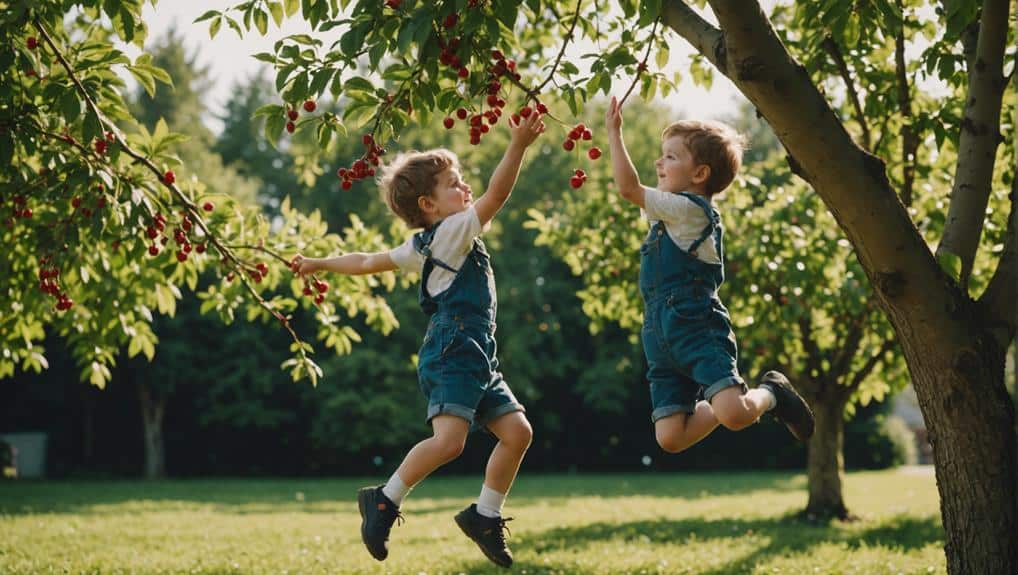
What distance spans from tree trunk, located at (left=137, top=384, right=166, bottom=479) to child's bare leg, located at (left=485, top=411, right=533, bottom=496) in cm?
2766

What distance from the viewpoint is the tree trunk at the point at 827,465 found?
13398 millimetres

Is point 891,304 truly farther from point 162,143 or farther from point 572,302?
point 572,302

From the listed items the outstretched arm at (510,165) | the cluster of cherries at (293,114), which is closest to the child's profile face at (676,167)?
the outstretched arm at (510,165)

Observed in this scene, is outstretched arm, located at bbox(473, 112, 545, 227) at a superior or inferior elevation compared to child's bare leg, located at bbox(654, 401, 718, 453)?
superior

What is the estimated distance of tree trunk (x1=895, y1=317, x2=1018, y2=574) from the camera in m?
4.62

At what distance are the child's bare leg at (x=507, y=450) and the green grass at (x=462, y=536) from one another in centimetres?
403

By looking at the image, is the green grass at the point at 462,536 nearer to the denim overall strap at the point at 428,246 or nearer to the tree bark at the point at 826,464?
the tree bark at the point at 826,464

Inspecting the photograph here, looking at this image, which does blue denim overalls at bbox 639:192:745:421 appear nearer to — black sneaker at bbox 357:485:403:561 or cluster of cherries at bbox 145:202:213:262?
black sneaker at bbox 357:485:403:561

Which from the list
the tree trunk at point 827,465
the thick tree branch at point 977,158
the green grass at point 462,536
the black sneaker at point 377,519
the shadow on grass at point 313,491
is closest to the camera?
the black sneaker at point 377,519

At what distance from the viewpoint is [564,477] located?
94.9 ft

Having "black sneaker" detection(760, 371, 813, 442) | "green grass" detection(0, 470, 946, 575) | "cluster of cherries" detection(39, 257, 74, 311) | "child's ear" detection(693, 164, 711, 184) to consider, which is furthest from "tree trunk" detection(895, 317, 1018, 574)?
"cluster of cherries" detection(39, 257, 74, 311)

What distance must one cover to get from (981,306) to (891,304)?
0.61 meters

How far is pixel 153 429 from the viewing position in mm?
Result: 30203

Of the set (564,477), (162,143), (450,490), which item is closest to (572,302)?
(564,477)
